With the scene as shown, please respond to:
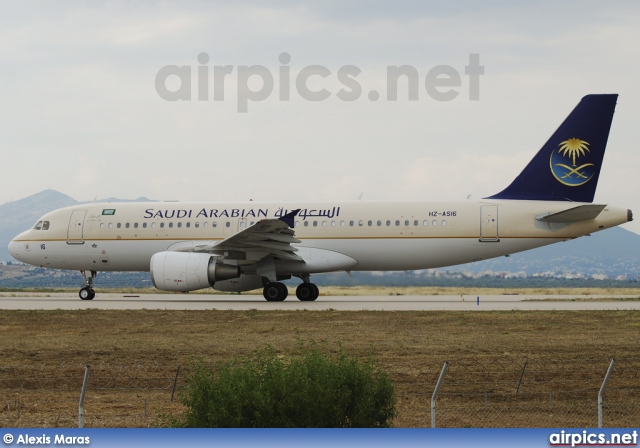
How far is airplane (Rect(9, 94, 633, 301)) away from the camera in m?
32.3

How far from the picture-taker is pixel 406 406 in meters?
13.7

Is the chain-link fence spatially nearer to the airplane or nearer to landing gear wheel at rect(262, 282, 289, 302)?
the airplane

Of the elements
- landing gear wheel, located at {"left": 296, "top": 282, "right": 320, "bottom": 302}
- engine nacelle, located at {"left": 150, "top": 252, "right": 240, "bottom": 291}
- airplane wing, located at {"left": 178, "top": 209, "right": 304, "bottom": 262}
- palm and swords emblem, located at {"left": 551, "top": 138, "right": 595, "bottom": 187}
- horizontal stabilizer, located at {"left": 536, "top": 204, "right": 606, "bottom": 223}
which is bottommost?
landing gear wheel, located at {"left": 296, "top": 282, "right": 320, "bottom": 302}

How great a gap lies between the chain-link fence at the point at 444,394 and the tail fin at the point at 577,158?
1610 centimetres

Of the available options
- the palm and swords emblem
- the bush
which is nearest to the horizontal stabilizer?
the palm and swords emblem

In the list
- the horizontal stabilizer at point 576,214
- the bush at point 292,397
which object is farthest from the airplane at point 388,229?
the bush at point 292,397

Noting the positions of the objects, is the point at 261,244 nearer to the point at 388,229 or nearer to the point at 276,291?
the point at 276,291

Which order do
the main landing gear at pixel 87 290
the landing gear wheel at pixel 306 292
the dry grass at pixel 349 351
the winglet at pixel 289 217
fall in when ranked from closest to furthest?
the dry grass at pixel 349 351 → the winglet at pixel 289 217 → the landing gear wheel at pixel 306 292 → the main landing gear at pixel 87 290

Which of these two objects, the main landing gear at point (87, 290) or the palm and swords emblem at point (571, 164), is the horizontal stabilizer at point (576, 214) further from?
the main landing gear at point (87, 290)

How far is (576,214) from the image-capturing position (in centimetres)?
3156

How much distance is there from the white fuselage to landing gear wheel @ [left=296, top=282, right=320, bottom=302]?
5.23 feet

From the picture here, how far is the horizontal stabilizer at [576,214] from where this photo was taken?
3128 centimetres

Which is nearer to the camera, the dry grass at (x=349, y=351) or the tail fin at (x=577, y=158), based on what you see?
the dry grass at (x=349, y=351)

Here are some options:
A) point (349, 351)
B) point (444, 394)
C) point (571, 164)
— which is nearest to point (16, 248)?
point (571, 164)
